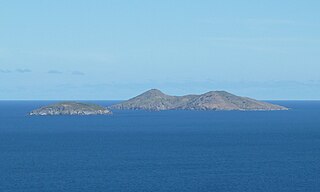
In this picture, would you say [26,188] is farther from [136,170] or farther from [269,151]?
[269,151]

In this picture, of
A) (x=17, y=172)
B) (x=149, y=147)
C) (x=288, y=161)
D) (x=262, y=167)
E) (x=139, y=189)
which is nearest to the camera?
(x=139, y=189)

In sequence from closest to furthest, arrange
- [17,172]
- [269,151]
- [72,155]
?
1. [17,172]
2. [72,155]
3. [269,151]

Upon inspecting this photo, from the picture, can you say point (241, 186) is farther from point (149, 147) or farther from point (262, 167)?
point (149, 147)

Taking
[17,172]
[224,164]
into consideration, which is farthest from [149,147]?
[17,172]

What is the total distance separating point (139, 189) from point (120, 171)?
882 inches

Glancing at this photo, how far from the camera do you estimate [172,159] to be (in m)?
154

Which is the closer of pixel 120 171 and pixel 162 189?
pixel 162 189

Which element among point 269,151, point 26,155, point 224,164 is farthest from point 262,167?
point 26,155

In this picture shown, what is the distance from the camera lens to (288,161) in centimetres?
14975

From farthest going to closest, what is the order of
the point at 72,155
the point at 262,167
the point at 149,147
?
the point at 149,147
the point at 72,155
the point at 262,167

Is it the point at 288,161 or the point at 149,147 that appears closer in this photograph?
the point at 288,161

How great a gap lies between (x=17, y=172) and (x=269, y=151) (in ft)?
246

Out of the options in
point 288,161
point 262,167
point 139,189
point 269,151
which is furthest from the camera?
point 269,151

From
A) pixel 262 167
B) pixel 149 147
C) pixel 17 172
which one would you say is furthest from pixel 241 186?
pixel 149 147
